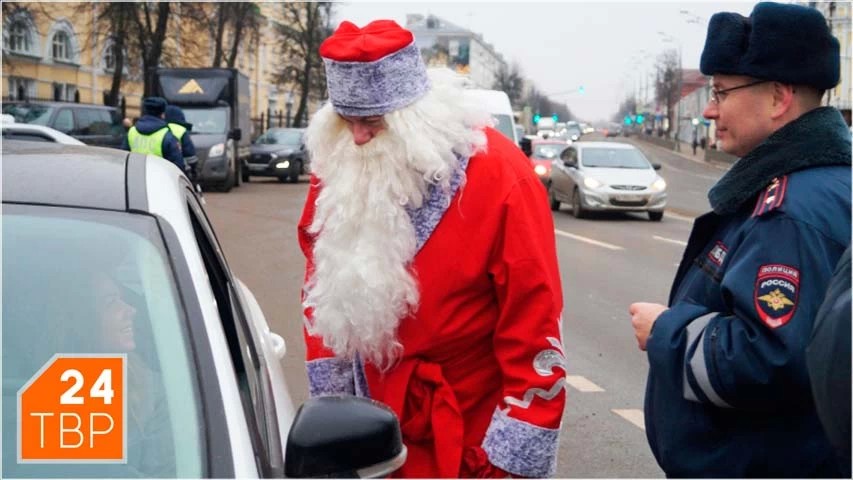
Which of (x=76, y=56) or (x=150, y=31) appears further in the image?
(x=76, y=56)

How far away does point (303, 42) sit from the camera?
194 ft

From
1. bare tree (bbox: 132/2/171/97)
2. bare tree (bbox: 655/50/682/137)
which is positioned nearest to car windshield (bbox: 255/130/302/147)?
bare tree (bbox: 132/2/171/97)

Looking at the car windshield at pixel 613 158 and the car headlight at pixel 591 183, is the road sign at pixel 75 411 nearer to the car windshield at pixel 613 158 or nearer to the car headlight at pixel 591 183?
the car headlight at pixel 591 183

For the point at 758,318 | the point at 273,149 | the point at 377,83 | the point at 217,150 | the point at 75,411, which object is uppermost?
the point at 377,83

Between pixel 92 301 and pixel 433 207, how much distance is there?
89 centimetres

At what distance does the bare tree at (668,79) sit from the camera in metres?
95.9

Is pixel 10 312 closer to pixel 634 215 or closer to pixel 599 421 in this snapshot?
pixel 599 421

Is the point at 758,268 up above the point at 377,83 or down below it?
below

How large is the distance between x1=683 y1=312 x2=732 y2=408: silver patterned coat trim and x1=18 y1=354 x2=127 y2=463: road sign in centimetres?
117

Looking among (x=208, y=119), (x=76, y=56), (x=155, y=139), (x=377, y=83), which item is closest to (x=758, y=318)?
(x=377, y=83)

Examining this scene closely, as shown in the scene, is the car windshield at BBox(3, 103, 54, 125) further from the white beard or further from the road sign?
the road sign

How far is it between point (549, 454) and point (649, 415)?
0.28 m

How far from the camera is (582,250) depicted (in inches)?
605

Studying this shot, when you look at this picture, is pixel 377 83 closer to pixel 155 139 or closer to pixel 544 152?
pixel 155 139
